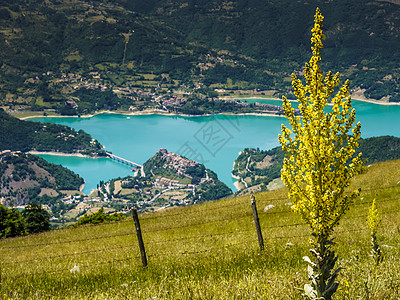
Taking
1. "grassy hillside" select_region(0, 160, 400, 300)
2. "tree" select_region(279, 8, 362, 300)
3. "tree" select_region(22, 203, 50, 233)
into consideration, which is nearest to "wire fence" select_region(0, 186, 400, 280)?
"grassy hillside" select_region(0, 160, 400, 300)

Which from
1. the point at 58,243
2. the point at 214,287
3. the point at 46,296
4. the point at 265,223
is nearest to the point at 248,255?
the point at 214,287

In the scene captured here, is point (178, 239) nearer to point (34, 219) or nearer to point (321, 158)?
point (321, 158)

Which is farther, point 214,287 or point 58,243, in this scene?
point 58,243

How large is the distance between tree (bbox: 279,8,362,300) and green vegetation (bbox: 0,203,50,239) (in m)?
29.9

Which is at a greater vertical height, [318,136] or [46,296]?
[318,136]

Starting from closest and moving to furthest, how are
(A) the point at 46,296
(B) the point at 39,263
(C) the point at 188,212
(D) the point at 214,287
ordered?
(D) the point at 214,287, (A) the point at 46,296, (B) the point at 39,263, (C) the point at 188,212

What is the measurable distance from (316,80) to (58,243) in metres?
19.6

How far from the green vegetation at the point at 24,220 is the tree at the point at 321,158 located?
2985cm

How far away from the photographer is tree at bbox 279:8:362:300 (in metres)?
4.29

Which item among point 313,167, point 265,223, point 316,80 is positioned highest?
point 316,80

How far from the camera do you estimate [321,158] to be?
4.28 m

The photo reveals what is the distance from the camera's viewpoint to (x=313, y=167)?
4402 millimetres

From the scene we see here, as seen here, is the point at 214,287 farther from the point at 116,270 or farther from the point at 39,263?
the point at 39,263

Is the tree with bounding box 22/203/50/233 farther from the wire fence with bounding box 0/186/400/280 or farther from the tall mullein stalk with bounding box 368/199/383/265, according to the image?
the tall mullein stalk with bounding box 368/199/383/265
